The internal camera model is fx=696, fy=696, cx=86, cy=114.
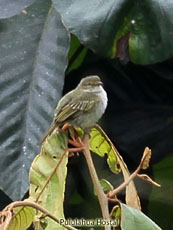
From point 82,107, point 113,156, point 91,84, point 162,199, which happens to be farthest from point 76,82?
point 113,156

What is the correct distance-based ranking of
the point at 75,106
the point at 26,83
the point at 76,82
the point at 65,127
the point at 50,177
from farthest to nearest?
1. the point at 76,82
2. the point at 26,83
3. the point at 75,106
4. the point at 65,127
5. the point at 50,177

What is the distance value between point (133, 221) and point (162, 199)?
1.48 metres

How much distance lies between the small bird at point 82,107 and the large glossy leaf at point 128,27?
0.43 metres

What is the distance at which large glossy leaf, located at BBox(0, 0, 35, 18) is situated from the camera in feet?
9.43

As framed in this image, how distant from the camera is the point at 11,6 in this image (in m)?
2.93

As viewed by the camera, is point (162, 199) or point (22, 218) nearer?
point (22, 218)

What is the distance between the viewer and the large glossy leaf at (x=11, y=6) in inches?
113

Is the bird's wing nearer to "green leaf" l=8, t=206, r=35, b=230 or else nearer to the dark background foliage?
"green leaf" l=8, t=206, r=35, b=230

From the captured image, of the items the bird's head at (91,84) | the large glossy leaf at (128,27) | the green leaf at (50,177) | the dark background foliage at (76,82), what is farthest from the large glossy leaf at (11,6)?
the green leaf at (50,177)

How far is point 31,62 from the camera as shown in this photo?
277 centimetres

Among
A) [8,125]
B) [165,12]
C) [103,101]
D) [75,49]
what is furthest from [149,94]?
[103,101]

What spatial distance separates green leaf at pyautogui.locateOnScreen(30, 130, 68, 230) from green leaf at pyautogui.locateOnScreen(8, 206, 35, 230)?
72 mm

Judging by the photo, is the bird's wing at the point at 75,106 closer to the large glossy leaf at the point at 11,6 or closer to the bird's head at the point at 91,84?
the bird's head at the point at 91,84

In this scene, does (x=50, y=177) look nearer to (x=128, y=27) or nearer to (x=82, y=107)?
(x=82, y=107)
